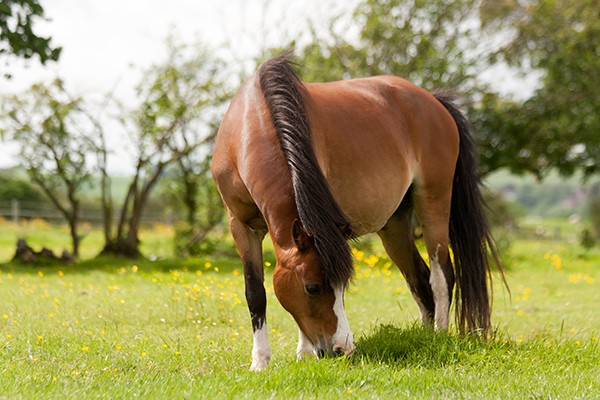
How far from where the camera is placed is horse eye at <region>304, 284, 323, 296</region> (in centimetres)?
275

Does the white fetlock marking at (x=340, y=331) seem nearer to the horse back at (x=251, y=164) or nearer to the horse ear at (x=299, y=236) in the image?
the horse ear at (x=299, y=236)

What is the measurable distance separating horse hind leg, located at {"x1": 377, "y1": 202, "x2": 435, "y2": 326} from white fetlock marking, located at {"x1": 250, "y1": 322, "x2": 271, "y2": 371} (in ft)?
5.63

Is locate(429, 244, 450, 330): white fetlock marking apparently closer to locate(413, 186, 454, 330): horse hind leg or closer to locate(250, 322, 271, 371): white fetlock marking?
locate(413, 186, 454, 330): horse hind leg

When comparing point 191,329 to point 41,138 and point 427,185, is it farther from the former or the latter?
point 41,138

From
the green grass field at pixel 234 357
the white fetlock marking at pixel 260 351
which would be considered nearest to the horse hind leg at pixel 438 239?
the green grass field at pixel 234 357

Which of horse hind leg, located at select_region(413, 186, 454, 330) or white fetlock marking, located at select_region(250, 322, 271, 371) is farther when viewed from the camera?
horse hind leg, located at select_region(413, 186, 454, 330)

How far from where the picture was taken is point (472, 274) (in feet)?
14.1

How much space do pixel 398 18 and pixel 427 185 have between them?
1016cm

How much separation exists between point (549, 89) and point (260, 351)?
13.1m

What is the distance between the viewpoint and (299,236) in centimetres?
276

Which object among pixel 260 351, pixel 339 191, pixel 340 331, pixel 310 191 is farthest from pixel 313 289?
pixel 339 191

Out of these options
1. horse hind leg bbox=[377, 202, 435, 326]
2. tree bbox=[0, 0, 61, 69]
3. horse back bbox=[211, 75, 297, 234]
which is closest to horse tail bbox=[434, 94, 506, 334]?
horse hind leg bbox=[377, 202, 435, 326]

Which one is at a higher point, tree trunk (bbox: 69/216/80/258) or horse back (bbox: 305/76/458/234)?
horse back (bbox: 305/76/458/234)

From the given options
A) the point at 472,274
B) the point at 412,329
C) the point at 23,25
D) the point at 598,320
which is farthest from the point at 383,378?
the point at 23,25
